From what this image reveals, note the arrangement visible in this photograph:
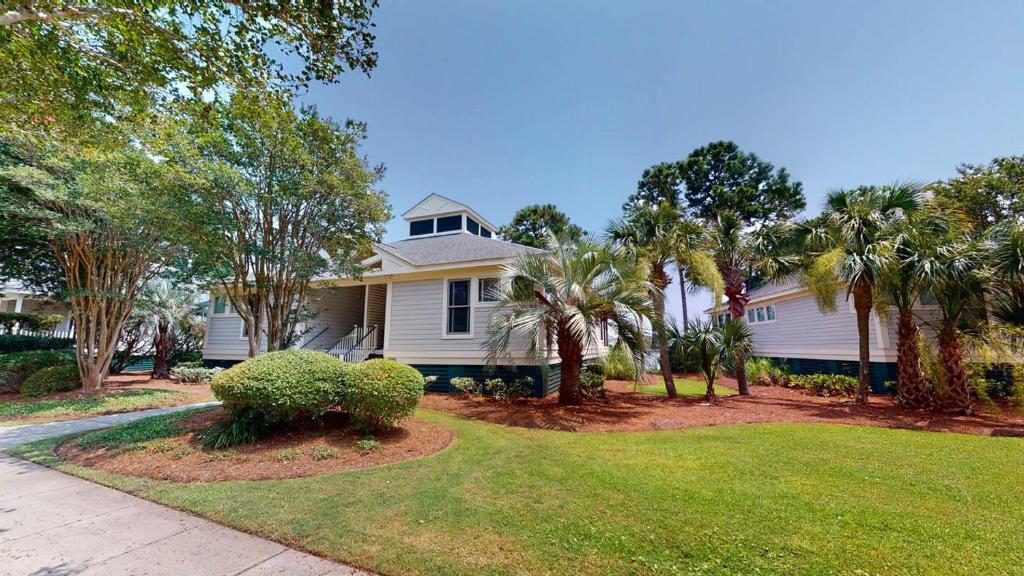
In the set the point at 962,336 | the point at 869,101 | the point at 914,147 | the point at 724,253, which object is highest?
the point at 869,101

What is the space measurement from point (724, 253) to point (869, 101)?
16.1 ft

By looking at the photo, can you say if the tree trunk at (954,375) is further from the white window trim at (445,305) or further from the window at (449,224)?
the window at (449,224)

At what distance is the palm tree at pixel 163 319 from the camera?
14.9m

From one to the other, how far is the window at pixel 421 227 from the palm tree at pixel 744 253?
1133 centimetres

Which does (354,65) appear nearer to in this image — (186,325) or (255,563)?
(255,563)

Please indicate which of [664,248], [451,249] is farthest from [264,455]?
[664,248]

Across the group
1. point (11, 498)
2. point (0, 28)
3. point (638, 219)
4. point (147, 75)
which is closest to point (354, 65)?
point (147, 75)

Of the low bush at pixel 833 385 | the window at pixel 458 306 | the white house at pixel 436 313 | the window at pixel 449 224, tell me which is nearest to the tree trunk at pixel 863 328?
the low bush at pixel 833 385

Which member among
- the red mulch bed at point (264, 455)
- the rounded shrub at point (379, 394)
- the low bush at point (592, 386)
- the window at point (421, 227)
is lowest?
the red mulch bed at point (264, 455)

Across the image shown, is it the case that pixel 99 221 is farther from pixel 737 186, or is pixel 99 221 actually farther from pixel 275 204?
pixel 737 186

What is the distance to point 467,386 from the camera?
10.7 m

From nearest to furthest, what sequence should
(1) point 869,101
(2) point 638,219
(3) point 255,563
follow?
(3) point 255,563 < (1) point 869,101 < (2) point 638,219

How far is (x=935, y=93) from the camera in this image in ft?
29.5

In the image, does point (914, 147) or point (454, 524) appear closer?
point (454, 524)
